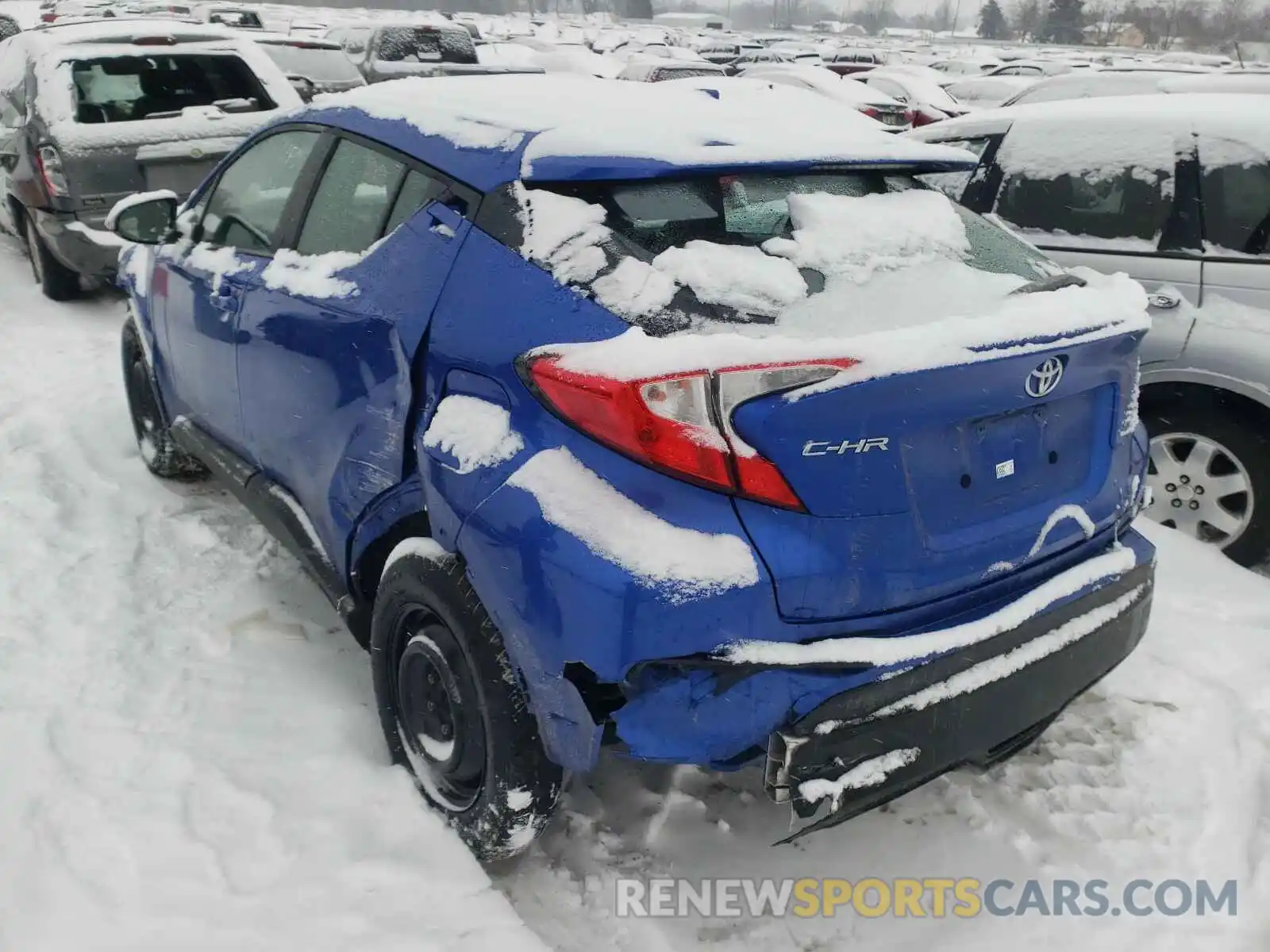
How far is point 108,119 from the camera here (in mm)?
7117

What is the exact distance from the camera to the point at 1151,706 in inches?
125

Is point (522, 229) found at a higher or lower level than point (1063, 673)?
higher

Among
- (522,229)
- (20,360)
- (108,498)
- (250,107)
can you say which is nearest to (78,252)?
(20,360)

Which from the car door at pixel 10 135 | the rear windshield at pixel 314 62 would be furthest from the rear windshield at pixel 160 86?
the rear windshield at pixel 314 62

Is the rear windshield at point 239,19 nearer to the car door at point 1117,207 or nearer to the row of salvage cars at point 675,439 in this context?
the car door at point 1117,207

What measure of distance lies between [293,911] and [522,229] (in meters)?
1.58

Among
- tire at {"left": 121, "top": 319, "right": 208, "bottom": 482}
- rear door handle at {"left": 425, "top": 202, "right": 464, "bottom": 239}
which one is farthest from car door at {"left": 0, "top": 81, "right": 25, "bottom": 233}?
rear door handle at {"left": 425, "top": 202, "right": 464, "bottom": 239}

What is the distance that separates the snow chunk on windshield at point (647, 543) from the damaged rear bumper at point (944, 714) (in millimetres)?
326

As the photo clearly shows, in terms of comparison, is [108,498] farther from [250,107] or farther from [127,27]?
[127,27]

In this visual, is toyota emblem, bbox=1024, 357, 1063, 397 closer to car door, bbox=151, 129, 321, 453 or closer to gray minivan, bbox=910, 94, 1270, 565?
gray minivan, bbox=910, 94, 1270, 565

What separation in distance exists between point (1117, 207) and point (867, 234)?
225 cm

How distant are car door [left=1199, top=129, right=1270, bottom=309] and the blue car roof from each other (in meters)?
1.66

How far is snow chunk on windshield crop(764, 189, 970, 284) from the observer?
238 centimetres

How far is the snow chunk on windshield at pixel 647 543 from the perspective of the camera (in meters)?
1.92
